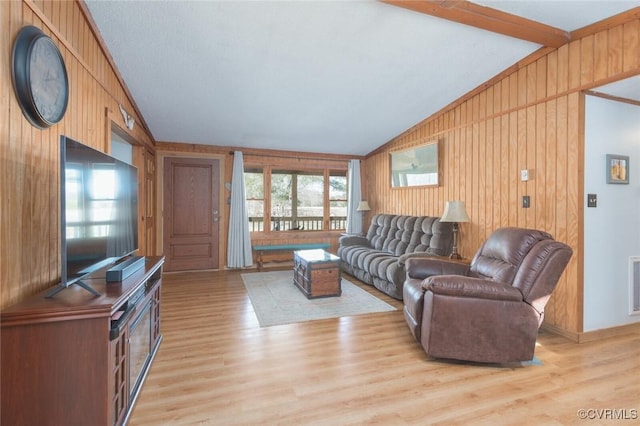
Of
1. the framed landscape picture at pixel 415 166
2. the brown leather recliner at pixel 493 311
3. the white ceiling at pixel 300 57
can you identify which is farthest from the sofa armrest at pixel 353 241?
the brown leather recliner at pixel 493 311

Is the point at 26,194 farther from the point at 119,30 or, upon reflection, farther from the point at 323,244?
the point at 323,244

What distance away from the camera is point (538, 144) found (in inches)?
114

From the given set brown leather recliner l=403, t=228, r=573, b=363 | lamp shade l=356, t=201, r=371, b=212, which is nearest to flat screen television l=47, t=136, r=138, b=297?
brown leather recliner l=403, t=228, r=573, b=363

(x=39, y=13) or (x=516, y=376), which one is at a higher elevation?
(x=39, y=13)

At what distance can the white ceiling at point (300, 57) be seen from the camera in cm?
228

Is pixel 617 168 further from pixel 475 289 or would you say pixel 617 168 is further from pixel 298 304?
pixel 298 304

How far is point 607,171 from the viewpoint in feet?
8.77

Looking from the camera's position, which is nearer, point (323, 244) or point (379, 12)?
point (379, 12)

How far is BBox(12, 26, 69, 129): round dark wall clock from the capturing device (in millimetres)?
1473

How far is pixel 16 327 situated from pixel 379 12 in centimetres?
291

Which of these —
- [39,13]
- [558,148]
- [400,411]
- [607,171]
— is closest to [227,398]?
[400,411]

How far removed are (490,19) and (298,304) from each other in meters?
3.25

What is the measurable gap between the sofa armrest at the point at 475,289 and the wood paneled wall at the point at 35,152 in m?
2.43

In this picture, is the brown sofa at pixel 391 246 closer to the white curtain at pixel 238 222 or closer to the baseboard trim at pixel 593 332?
the baseboard trim at pixel 593 332
